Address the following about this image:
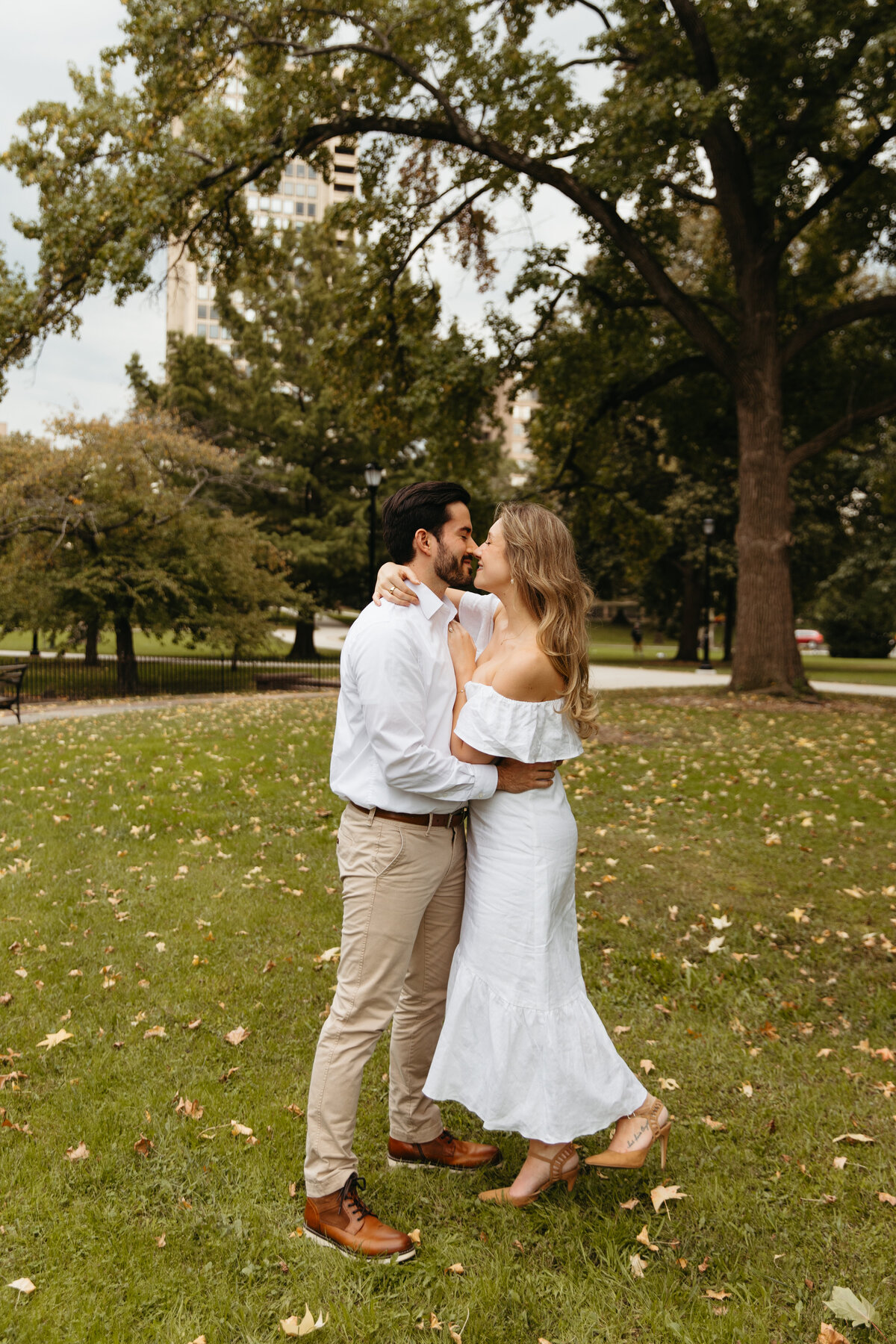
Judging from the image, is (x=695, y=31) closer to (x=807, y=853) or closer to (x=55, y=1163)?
(x=807, y=853)

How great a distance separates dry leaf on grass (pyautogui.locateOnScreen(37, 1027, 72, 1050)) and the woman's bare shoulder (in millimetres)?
2801

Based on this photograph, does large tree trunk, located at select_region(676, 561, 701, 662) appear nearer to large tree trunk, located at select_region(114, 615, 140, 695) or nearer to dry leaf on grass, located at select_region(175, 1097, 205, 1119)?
large tree trunk, located at select_region(114, 615, 140, 695)

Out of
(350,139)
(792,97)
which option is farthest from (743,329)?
(350,139)

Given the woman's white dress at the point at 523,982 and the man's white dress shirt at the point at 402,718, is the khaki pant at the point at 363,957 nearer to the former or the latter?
the man's white dress shirt at the point at 402,718

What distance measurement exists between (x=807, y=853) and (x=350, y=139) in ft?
47.5

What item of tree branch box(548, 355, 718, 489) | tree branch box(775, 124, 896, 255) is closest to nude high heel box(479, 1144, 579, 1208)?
tree branch box(775, 124, 896, 255)

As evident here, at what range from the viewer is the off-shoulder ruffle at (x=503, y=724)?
283 cm

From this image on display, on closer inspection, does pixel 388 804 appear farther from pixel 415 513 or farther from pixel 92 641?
pixel 92 641

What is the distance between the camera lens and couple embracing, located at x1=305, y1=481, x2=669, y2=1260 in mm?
2777

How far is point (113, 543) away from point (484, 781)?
21125 mm

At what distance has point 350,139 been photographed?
15.6 metres

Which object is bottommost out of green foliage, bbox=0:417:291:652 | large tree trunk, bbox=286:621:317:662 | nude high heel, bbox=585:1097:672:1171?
nude high heel, bbox=585:1097:672:1171

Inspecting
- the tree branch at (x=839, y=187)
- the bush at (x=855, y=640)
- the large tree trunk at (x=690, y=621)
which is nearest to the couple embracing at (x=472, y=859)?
the tree branch at (x=839, y=187)

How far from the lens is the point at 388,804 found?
9.10ft
